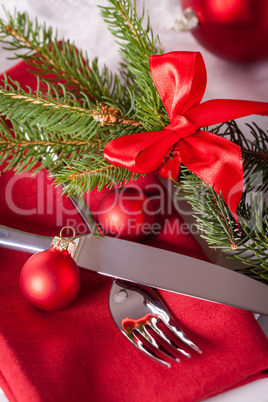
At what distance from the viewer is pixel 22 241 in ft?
1.17

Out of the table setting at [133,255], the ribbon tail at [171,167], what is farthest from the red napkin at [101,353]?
the ribbon tail at [171,167]

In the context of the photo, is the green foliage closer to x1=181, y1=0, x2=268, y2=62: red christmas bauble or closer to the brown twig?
the brown twig

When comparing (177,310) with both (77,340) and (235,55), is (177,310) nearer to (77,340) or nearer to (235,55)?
(77,340)

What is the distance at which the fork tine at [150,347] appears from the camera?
29 centimetres

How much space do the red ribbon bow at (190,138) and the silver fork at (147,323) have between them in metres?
0.10

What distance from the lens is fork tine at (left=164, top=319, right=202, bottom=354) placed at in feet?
0.99

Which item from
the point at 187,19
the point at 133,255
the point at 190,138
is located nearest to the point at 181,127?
the point at 190,138

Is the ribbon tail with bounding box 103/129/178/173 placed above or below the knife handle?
above

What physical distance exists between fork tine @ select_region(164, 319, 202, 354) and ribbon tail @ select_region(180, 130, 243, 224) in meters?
0.10

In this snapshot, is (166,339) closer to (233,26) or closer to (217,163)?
(217,163)

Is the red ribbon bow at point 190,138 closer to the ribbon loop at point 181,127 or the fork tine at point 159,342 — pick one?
the ribbon loop at point 181,127

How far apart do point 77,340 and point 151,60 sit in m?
0.23

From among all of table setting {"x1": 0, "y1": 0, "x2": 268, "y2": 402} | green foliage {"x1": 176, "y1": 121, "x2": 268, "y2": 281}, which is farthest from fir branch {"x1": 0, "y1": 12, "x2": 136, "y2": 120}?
green foliage {"x1": 176, "y1": 121, "x2": 268, "y2": 281}

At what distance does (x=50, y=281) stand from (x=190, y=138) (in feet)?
0.54
